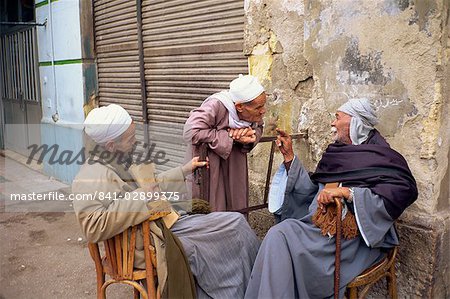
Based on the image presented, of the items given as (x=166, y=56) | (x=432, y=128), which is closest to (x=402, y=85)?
(x=432, y=128)

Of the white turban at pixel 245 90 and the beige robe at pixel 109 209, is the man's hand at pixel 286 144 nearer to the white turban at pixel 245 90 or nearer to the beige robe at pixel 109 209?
the white turban at pixel 245 90

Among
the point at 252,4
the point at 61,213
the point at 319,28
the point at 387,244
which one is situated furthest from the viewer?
the point at 61,213

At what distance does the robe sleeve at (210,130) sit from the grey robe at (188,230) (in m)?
0.24

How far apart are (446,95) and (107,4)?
4660mm

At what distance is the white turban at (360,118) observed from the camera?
2.69 meters

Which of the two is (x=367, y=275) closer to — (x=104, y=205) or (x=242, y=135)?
(x=242, y=135)

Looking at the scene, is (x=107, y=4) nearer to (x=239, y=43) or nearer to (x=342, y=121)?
(x=239, y=43)

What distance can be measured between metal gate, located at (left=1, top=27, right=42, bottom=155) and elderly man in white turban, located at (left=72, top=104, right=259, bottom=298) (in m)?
5.91

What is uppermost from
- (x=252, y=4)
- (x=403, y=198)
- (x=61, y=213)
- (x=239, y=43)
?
(x=252, y=4)

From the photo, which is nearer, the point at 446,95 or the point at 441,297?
the point at 446,95

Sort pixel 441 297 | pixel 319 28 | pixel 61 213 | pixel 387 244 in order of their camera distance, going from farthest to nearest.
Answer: pixel 61 213
pixel 319 28
pixel 441 297
pixel 387 244

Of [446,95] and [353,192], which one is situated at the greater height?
[446,95]

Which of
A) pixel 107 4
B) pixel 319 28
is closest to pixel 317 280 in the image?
pixel 319 28

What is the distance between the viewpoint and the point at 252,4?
378 centimetres
